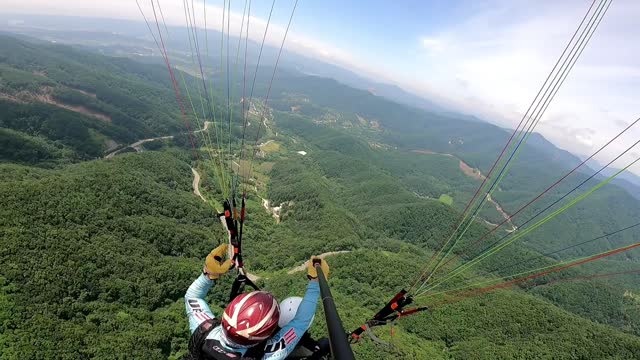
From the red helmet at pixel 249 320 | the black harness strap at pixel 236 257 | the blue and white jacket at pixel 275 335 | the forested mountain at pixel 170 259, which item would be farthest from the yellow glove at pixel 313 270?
the forested mountain at pixel 170 259

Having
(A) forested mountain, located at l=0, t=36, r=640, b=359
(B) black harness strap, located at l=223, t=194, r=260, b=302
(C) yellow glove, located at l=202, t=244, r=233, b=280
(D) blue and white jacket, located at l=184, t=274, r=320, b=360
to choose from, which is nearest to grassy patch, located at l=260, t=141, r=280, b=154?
(A) forested mountain, located at l=0, t=36, r=640, b=359

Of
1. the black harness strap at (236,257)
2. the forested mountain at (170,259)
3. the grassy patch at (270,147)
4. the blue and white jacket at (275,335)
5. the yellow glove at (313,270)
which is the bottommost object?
the grassy patch at (270,147)

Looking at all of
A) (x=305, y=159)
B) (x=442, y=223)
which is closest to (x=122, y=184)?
(x=442, y=223)

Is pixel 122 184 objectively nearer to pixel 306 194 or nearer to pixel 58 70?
pixel 306 194

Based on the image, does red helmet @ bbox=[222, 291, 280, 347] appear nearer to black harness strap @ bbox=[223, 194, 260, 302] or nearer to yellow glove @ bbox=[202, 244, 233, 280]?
yellow glove @ bbox=[202, 244, 233, 280]

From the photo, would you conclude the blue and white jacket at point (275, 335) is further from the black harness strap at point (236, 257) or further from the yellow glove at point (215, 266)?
the black harness strap at point (236, 257)

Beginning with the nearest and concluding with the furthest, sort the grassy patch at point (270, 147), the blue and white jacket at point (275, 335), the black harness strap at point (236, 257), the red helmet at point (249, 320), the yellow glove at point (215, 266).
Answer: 1. the red helmet at point (249, 320)
2. the blue and white jacket at point (275, 335)
3. the yellow glove at point (215, 266)
4. the black harness strap at point (236, 257)
5. the grassy patch at point (270, 147)

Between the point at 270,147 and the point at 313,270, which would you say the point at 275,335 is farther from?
the point at 270,147

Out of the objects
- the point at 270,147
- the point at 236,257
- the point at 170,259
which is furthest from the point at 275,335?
the point at 270,147

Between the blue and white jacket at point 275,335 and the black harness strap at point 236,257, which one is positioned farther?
the black harness strap at point 236,257
